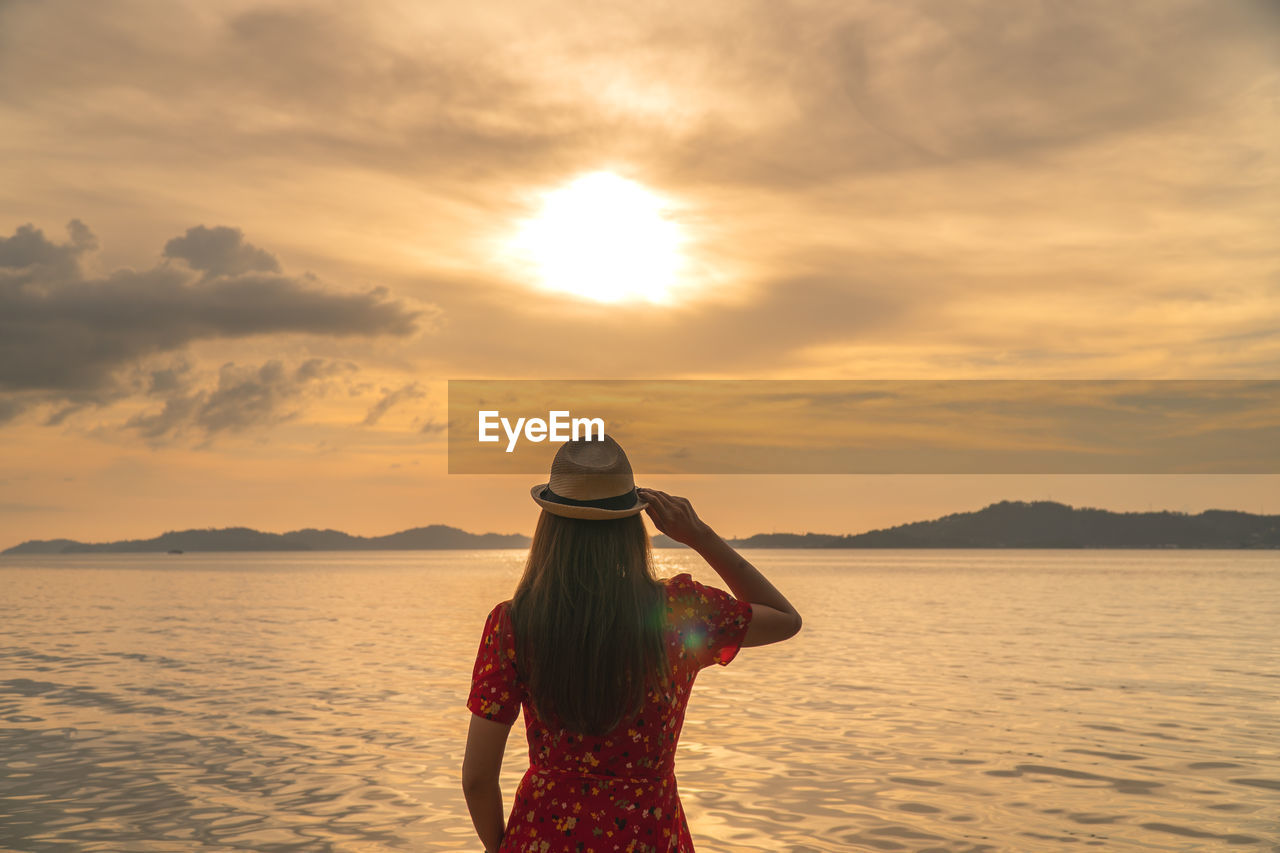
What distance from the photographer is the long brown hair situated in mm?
3557

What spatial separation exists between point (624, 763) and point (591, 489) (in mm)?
972

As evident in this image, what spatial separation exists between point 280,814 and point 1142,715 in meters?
14.9

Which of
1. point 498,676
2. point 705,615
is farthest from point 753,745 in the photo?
point 498,676

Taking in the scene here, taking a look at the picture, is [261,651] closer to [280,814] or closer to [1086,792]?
[280,814]

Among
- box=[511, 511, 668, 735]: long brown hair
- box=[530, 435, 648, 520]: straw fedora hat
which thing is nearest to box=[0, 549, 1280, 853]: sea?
box=[511, 511, 668, 735]: long brown hair

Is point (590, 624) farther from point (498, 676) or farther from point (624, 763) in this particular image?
point (624, 763)

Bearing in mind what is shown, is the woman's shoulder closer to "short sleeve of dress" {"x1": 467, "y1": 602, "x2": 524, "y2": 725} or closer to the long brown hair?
the long brown hair

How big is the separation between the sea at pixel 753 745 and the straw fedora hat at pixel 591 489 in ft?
27.2

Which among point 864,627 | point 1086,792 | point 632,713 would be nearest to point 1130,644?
point 864,627

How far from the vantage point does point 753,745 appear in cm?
1642

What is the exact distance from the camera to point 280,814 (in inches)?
481

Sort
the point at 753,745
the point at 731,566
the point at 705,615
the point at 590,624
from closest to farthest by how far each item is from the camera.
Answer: the point at 590,624
the point at 705,615
the point at 731,566
the point at 753,745

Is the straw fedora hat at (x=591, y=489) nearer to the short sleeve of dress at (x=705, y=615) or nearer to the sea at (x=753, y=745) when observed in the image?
the short sleeve of dress at (x=705, y=615)

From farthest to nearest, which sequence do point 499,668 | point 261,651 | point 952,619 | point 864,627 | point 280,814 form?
point 952,619 < point 864,627 < point 261,651 < point 280,814 < point 499,668
